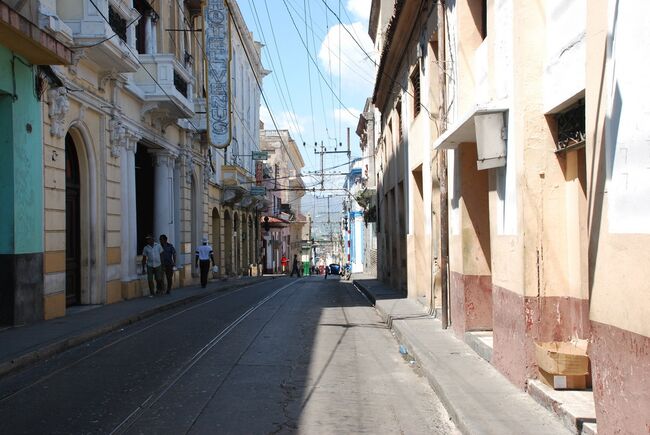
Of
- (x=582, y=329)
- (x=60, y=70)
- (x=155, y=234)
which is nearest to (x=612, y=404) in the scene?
(x=582, y=329)

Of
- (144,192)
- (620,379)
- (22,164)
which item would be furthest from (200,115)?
(620,379)

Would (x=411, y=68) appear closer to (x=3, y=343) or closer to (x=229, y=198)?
(x=3, y=343)

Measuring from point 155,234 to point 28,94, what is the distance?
34.0 feet

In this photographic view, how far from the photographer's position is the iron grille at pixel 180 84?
20406mm

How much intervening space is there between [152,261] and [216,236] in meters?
14.4

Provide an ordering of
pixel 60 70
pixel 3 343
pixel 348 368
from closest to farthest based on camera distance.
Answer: pixel 348 368 → pixel 3 343 → pixel 60 70

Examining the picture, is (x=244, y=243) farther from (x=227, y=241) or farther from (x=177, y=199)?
(x=177, y=199)

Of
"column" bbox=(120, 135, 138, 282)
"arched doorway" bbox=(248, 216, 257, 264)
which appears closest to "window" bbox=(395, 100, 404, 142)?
"column" bbox=(120, 135, 138, 282)

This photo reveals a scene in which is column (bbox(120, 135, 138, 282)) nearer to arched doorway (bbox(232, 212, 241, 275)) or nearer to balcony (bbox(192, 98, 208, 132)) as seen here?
balcony (bbox(192, 98, 208, 132))

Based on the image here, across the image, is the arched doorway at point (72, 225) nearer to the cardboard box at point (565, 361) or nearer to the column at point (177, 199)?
the column at point (177, 199)

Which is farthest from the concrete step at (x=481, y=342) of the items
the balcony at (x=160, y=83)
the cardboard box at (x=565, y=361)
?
the balcony at (x=160, y=83)

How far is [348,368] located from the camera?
342 inches

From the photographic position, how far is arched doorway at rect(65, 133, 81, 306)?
49.1 feet

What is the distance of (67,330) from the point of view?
435 inches
